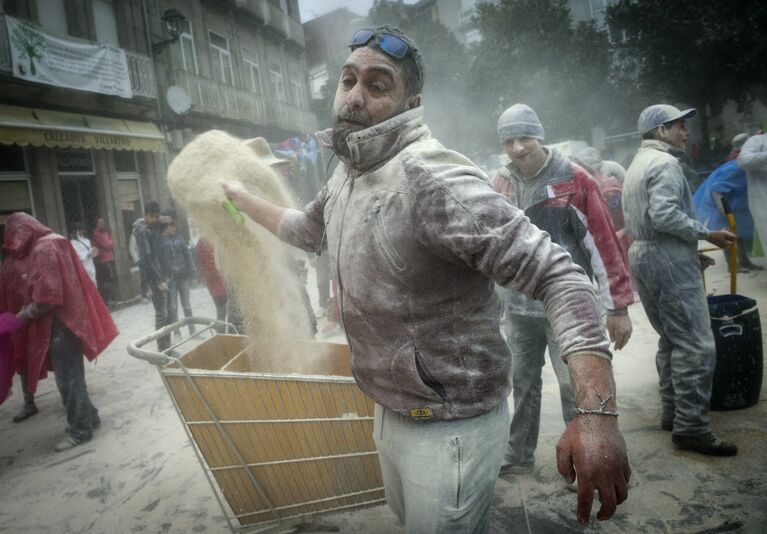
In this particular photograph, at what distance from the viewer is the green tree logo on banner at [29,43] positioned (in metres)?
8.58

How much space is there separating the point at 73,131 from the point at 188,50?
5902 mm

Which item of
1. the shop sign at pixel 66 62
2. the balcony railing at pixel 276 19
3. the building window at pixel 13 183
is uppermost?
the balcony railing at pixel 276 19

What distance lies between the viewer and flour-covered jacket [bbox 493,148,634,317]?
2.77 metres

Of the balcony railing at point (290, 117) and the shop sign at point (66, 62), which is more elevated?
the balcony railing at point (290, 117)

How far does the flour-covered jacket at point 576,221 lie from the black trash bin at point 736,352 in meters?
1.09

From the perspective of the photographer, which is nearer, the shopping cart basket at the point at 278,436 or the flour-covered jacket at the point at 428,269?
the flour-covered jacket at the point at 428,269

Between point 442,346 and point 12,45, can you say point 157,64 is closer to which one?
point 12,45

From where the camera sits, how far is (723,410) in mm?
3420

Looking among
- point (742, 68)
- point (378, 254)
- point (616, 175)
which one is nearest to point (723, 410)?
point (378, 254)

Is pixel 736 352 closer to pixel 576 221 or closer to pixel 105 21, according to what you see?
pixel 576 221

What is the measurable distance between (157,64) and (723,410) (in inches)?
555

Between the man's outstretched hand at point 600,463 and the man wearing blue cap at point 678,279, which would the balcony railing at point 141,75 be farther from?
the man's outstretched hand at point 600,463

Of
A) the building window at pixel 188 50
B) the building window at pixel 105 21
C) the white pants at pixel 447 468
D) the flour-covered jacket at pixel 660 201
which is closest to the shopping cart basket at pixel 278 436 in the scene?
the white pants at pixel 447 468

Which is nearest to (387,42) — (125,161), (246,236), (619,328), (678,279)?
(246,236)
